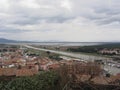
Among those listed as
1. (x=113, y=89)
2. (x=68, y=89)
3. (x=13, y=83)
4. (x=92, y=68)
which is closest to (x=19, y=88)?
(x=13, y=83)

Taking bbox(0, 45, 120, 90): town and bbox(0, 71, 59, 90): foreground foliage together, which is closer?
bbox(0, 45, 120, 90): town

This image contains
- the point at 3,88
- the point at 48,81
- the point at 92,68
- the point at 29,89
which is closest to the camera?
the point at 3,88

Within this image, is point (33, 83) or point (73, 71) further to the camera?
point (73, 71)

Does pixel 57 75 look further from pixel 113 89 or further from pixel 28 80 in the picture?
pixel 113 89

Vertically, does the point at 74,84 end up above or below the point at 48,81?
above

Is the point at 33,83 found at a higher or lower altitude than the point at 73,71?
lower

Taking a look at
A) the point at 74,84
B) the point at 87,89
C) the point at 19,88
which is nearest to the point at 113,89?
the point at 87,89

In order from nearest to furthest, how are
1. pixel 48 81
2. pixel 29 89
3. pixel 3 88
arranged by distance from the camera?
1. pixel 3 88
2. pixel 29 89
3. pixel 48 81

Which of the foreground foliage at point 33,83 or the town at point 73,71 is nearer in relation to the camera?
the town at point 73,71

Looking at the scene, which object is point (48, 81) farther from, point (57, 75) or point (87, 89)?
point (87, 89)

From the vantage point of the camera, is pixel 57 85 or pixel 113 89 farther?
pixel 57 85
